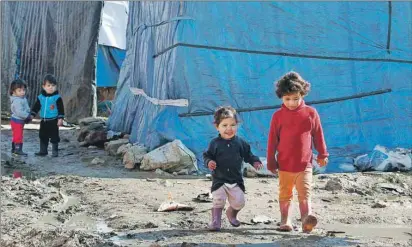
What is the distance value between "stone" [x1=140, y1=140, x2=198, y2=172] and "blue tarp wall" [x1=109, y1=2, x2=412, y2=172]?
272 millimetres

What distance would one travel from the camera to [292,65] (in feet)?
26.5

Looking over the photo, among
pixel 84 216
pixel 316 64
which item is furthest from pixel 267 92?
pixel 84 216

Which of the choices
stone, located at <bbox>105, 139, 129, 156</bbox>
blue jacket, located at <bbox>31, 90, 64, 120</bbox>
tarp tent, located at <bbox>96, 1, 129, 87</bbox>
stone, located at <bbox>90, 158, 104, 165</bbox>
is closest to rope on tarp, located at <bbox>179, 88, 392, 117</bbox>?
stone, located at <bbox>90, 158, 104, 165</bbox>

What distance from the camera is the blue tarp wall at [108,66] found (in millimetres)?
15157

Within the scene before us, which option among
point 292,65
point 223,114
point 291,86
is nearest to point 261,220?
point 223,114

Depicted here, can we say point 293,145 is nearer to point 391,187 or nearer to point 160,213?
point 160,213

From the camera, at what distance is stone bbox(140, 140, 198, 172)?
7457 mm

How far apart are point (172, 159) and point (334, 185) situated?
2.02 meters

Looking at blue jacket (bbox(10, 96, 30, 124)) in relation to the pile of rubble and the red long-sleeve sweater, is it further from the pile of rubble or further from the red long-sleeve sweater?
the red long-sleeve sweater

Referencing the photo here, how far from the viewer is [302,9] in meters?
8.08

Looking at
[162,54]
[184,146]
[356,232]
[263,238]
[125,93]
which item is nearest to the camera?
[263,238]

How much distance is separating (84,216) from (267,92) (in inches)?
139

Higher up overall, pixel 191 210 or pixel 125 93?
pixel 125 93

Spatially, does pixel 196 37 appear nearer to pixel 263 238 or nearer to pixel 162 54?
pixel 162 54
